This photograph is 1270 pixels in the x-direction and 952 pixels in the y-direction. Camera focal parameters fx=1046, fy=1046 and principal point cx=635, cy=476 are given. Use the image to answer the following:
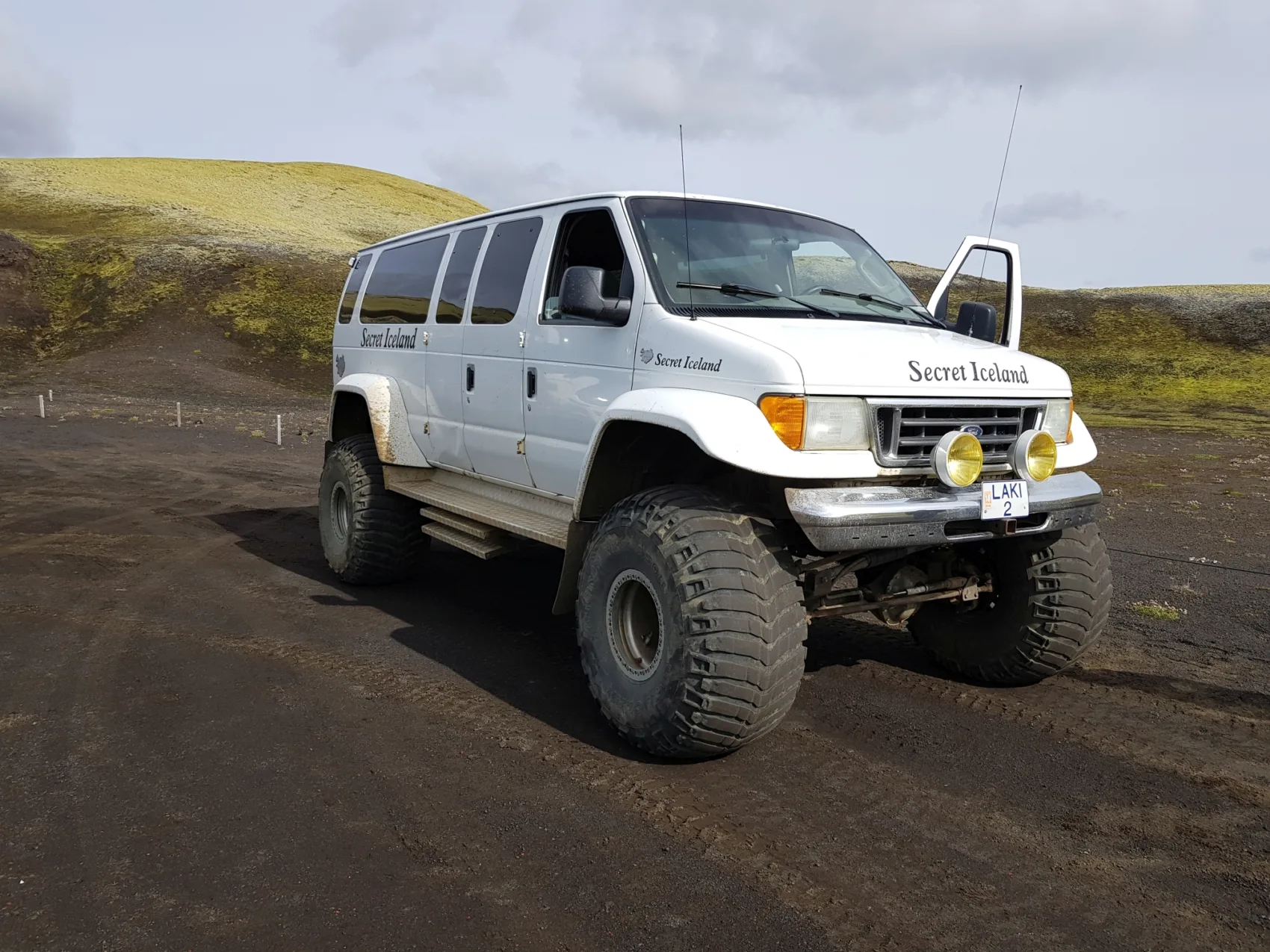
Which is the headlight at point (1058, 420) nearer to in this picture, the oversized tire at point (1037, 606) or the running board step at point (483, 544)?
the oversized tire at point (1037, 606)

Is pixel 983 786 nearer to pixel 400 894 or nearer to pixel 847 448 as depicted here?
pixel 847 448

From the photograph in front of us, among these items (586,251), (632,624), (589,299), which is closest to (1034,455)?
(632,624)

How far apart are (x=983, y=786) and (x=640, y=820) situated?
1.46 meters

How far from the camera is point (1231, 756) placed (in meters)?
4.66

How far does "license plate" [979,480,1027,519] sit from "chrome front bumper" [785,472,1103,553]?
0.03 meters

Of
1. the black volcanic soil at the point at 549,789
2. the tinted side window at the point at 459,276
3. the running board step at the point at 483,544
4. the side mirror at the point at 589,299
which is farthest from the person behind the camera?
the tinted side window at the point at 459,276

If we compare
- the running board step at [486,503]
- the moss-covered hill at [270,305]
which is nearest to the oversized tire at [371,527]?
the running board step at [486,503]

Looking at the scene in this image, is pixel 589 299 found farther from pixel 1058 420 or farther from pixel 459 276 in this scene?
pixel 1058 420

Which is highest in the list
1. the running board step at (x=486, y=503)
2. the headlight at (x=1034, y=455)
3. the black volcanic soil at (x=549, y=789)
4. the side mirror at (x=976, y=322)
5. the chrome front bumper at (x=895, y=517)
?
the side mirror at (x=976, y=322)

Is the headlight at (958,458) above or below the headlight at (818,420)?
below

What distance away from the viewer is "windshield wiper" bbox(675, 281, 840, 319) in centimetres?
512

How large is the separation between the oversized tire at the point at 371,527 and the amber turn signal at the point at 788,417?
397 cm

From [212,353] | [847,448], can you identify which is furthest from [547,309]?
[212,353]

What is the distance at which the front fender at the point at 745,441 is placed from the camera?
4.17 metres
